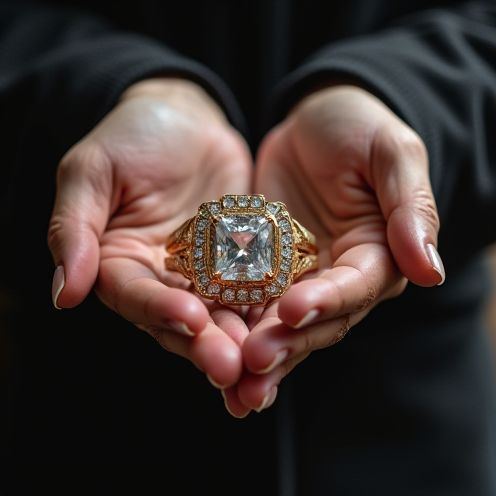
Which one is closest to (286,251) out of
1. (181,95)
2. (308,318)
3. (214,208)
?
(214,208)

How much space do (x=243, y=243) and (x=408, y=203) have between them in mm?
246

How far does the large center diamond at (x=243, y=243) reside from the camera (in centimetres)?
88

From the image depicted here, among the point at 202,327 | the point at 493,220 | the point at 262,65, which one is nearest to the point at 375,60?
the point at 262,65

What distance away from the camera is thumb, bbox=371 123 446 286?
0.75 metres

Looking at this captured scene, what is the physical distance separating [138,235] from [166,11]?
54 centimetres

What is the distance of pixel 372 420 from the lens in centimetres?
109

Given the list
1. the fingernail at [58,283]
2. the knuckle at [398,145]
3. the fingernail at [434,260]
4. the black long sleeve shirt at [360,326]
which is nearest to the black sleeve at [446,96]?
the black long sleeve shirt at [360,326]

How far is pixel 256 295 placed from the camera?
840 millimetres

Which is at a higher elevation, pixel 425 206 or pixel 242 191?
pixel 425 206

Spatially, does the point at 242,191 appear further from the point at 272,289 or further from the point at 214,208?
the point at 272,289

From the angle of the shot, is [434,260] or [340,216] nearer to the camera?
[434,260]

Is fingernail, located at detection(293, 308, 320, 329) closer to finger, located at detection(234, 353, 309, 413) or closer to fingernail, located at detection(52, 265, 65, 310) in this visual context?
finger, located at detection(234, 353, 309, 413)

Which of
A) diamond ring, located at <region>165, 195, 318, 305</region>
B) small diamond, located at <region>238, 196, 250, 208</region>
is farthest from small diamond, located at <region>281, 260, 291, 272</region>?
small diamond, located at <region>238, 196, 250, 208</region>

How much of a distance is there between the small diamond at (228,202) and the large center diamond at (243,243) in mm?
23
